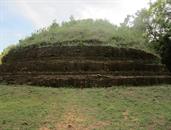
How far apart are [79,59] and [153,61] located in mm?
3733

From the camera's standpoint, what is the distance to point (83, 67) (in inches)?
766

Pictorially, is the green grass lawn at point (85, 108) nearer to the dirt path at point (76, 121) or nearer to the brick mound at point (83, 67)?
the dirt path at point (76, 121)

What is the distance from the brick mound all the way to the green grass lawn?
76cm

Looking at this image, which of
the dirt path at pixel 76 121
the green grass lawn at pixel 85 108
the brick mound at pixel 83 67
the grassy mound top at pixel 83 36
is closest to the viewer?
the dirt path at pixel 76 121

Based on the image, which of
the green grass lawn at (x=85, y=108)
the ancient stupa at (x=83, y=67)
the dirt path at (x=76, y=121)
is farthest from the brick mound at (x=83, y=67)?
the dirt path at (x=76, y=121)

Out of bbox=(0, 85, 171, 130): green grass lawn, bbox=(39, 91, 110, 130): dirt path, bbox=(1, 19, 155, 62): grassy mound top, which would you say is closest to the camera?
bbox=(39, 91, 110, 130): dirt path

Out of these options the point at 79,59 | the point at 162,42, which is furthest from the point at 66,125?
the point at 162,42

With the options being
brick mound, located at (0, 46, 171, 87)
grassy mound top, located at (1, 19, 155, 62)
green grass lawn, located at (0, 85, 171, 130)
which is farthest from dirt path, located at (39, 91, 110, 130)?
grassy mound top, located at (1, 19, 155, 62)

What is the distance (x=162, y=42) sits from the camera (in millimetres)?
30688

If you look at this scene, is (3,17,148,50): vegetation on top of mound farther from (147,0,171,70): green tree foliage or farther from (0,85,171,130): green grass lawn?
(0,85,171,130): green grass lawn

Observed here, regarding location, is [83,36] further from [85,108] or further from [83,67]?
[85,108]

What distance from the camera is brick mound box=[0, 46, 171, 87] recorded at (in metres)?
19.0

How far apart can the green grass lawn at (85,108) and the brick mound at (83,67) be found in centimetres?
76

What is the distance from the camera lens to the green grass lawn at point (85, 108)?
14.1 meters
